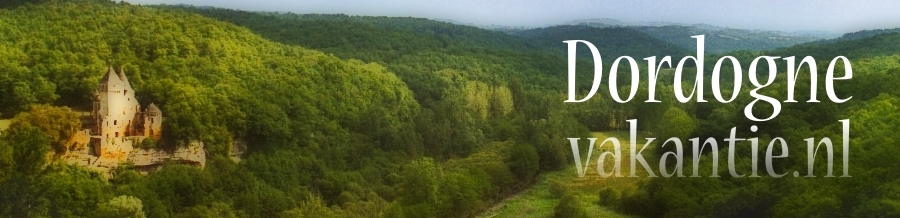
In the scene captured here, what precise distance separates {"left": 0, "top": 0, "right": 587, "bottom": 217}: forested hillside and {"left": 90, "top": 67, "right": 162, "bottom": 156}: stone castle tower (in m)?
0.18

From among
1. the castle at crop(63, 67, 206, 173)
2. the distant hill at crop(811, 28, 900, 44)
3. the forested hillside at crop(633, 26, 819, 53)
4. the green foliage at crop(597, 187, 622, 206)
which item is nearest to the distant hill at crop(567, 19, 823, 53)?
the forested hillside at crop(633, 26, 819, 53)

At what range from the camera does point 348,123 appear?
47.2 feet

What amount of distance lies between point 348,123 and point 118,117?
12.8 feet

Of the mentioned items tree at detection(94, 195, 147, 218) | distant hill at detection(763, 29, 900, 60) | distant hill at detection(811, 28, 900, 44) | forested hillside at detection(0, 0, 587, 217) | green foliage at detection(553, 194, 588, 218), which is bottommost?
green foliage at detection(553, 194, 588, 218)

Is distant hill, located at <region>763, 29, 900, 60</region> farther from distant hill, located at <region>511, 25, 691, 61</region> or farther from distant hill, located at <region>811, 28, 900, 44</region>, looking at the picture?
distant hill, located at <region>511, 25, 691, 61</region>

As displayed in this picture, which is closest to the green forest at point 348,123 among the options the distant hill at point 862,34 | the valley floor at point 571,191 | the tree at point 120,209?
the tree at point 120,209

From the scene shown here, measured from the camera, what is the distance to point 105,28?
13.0 meters

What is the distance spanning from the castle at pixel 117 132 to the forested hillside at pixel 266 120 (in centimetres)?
16

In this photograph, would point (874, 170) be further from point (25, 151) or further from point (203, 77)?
point (25, 151)

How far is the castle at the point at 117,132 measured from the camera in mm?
11406

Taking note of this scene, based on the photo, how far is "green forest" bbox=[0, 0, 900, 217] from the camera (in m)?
11.5

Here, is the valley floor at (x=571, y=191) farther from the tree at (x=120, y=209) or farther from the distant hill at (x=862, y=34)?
the distant hill at (x=862, y=34)

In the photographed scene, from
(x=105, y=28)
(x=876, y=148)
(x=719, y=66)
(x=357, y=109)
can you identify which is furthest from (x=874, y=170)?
(x=105, y=28)

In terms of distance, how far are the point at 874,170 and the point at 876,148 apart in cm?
59
